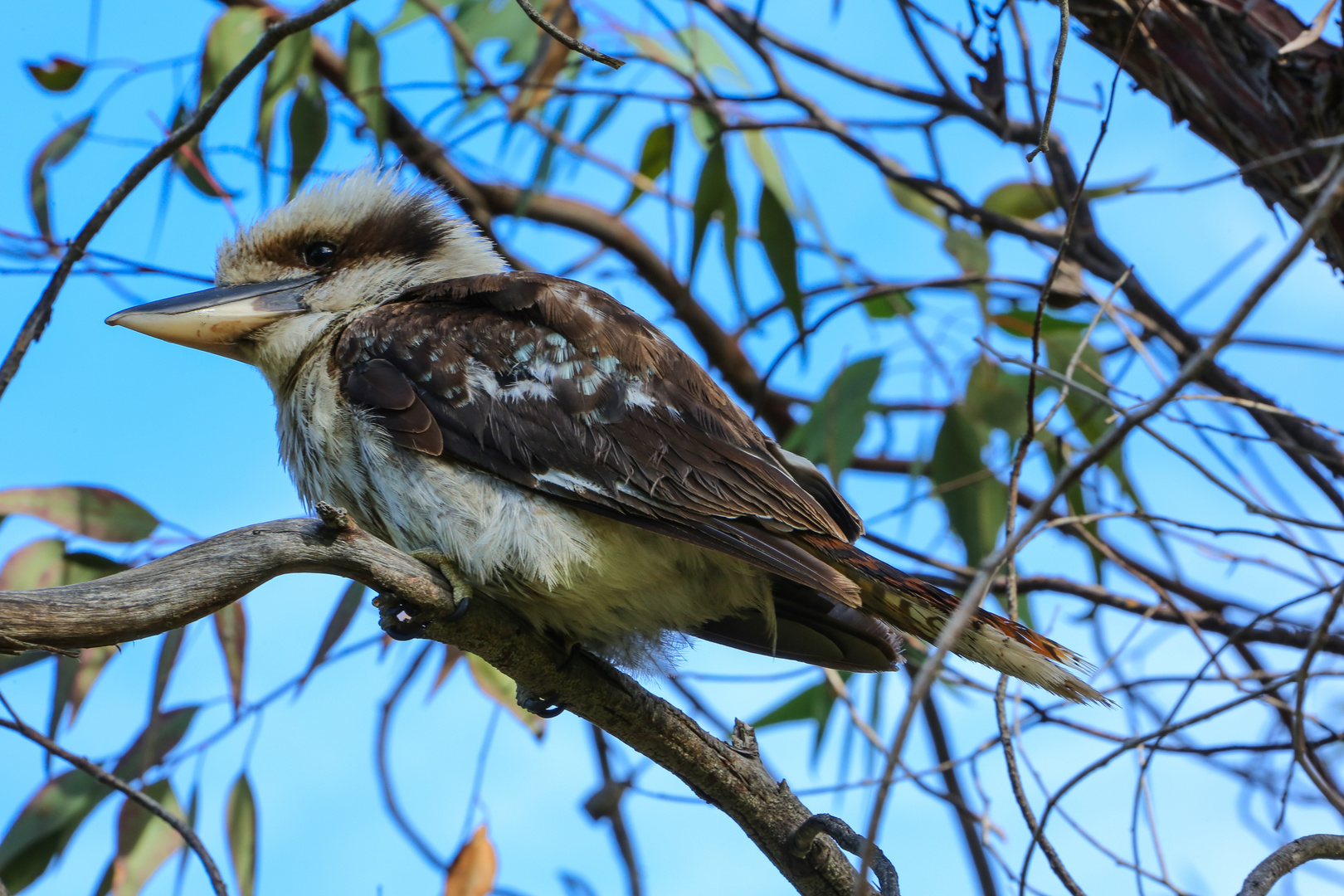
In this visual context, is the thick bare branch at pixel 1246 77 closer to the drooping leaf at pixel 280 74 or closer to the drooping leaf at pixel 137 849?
the drooping leaf at pixel 280 74

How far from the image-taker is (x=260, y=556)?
1035 millimetres

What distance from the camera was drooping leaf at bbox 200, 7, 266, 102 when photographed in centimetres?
224

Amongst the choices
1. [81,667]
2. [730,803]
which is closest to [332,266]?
[81,667]

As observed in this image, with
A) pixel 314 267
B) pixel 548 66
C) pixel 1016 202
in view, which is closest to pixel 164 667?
pixel 314 267

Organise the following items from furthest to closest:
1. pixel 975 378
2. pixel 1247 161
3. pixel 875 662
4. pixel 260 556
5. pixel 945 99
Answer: pixel 975 378 → pixel 945 99 → pixel 1247 161 → pixel 875 662 → pixel 260 556

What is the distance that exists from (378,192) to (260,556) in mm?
1002

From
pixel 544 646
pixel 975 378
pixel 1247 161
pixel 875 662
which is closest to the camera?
pixel 544 646

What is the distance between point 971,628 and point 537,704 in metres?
0.58

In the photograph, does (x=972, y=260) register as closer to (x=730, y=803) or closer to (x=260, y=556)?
(x=730, y=803)

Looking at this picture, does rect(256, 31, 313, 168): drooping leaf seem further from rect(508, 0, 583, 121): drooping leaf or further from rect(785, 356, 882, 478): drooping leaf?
rect(785, 356, 882, 478): drooping leaf

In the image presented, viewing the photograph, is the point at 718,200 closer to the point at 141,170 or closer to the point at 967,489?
the point at 967,489

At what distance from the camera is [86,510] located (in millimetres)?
1935

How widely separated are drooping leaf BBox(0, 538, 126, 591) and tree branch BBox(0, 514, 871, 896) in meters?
0.96

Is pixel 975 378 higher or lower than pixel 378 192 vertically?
higher
